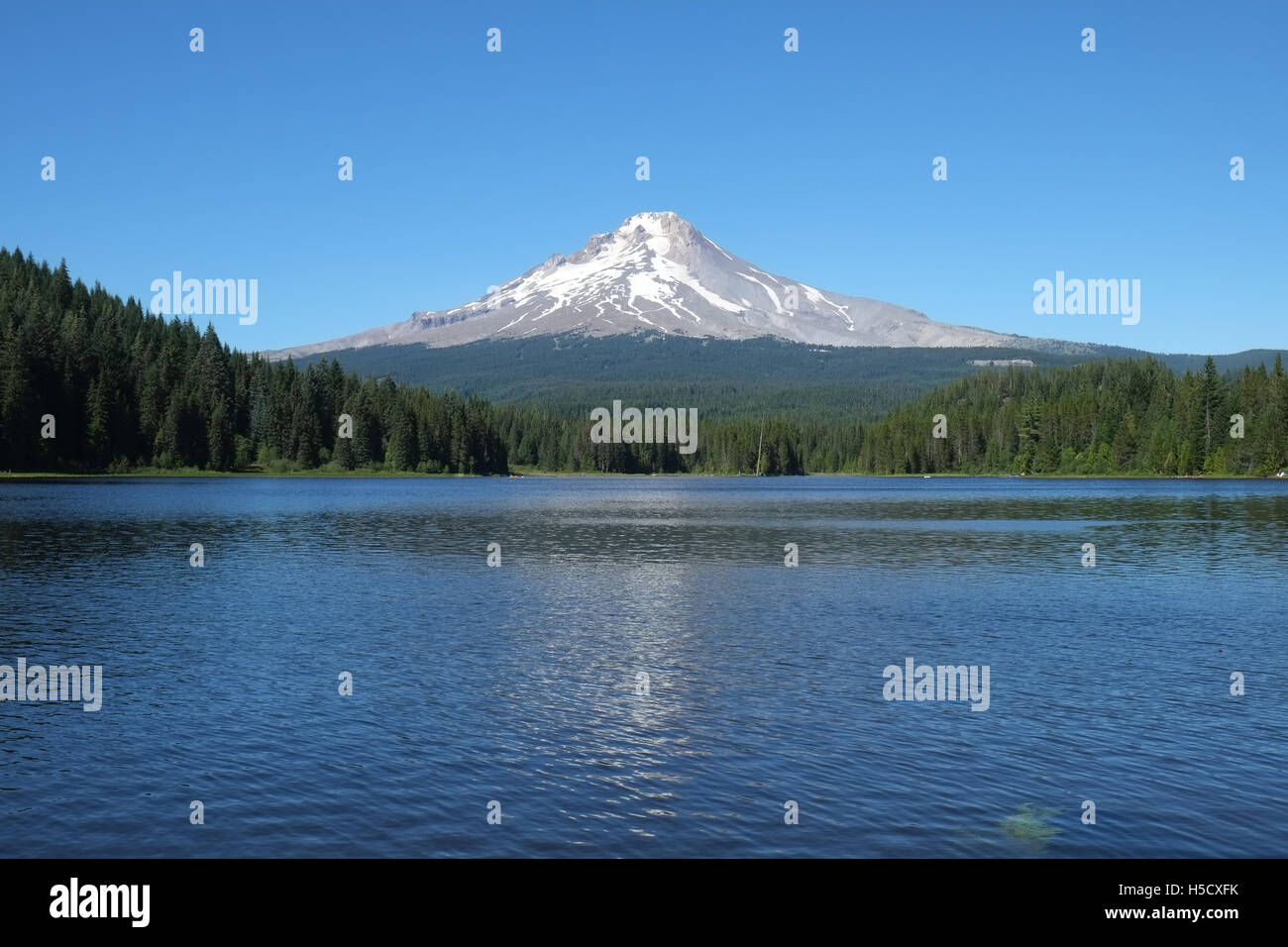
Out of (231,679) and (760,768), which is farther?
(231,679)

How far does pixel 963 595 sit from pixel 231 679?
→ 33.6m

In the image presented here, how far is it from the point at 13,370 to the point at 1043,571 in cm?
15961

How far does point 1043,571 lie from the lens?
199 ft

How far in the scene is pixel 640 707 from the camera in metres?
28.0

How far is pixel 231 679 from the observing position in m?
31.0

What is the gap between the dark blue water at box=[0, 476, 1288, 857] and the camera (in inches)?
731

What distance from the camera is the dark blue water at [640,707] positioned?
18.6 meters

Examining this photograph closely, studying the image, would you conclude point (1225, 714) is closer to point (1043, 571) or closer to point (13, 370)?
point (1043, 571)

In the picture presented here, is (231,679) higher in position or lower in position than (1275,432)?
lower

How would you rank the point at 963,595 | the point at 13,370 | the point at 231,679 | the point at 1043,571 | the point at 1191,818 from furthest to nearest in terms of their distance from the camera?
the point at 13,370 < the point at 1043,571 < the point at 963,595 < the point at 231,679 < the point at 1191,818
